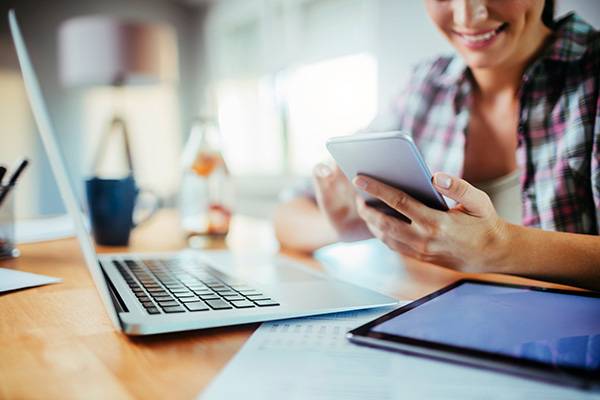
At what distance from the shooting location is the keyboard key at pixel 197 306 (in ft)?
1.57

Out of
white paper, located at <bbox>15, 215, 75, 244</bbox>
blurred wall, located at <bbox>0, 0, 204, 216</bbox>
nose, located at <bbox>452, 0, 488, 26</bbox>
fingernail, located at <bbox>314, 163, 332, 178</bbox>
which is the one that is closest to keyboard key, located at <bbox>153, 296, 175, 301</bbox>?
fingernail, located at <bbox>314, 163, 332, 178</bbox>

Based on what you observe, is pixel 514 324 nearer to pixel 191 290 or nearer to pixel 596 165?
pixel 191 290

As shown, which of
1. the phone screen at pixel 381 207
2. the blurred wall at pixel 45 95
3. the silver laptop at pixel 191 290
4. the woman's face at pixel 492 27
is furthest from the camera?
the blurred wall at pixel 45 95

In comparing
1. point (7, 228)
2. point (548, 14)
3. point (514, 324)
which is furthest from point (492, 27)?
point (7, 228)

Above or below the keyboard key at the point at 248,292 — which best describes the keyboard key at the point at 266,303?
above

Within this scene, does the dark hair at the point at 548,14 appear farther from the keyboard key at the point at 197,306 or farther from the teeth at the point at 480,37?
the keyboard key at the point at 197,306

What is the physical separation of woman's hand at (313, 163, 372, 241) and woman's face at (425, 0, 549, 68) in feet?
1.29

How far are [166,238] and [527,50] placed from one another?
2.76ft

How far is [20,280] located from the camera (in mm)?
669

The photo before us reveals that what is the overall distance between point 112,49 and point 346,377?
232cm

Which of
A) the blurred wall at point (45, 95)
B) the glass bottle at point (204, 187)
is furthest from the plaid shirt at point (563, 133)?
the blurred wall at point (45, 95)

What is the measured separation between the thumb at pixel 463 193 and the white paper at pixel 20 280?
1.68 ft

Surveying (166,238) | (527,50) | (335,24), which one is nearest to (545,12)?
(527,50)

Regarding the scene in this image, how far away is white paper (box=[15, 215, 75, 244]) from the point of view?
1059 millimetres
